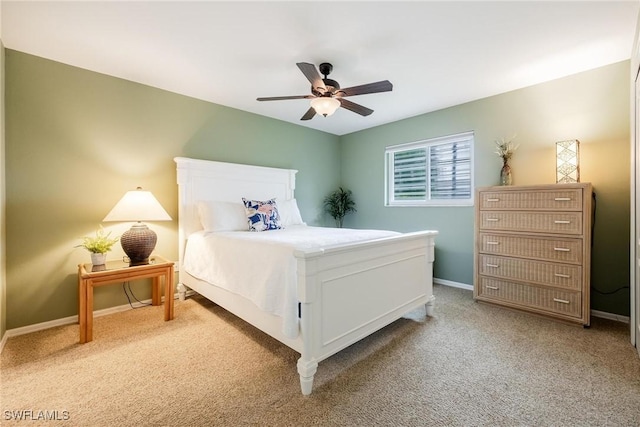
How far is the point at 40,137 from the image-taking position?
2426 mm

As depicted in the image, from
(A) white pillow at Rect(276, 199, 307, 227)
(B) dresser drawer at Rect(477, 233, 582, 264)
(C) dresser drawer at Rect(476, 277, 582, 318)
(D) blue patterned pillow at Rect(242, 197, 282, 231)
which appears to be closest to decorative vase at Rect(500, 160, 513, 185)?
(B) dresser drawer at Rect(477, 233, 582, 264)

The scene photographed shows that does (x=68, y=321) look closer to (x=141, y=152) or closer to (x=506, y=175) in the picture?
(x=141, y=152)

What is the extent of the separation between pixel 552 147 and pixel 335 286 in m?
2.86

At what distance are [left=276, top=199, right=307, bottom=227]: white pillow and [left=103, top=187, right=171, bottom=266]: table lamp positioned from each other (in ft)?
4.52

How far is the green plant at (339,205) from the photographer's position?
4.77 m

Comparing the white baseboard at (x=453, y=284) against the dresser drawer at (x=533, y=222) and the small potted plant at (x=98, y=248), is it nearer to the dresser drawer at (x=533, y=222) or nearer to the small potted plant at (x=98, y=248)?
the dresser drawer at (x=533, y=222)

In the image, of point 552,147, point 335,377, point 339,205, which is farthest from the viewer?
point 339,205

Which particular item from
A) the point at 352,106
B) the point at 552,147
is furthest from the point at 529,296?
the point at 352,106

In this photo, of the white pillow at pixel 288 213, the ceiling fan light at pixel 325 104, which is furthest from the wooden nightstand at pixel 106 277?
the ceiling fan light at pixel 325 104

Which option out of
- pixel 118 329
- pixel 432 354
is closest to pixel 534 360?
pixel 432 354

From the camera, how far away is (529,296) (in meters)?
2.68

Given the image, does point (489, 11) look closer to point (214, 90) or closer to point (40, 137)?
point (214, 90)

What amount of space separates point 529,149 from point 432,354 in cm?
251

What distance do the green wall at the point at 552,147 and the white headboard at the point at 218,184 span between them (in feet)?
6.24
